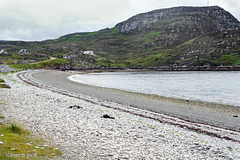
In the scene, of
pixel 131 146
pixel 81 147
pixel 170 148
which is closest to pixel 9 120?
pixel 81 147

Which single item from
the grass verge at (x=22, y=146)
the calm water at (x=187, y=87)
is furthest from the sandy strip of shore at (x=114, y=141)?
the calm water at (x=187, y=87)

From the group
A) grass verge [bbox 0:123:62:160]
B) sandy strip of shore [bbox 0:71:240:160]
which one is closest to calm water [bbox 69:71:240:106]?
sandy strip of shore [bbox 0:71:240:160]

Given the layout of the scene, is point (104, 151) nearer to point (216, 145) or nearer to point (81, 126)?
point (81, 126)

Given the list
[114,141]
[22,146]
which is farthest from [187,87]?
[22,146]

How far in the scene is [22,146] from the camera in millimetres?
10430

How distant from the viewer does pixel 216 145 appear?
54.7ft

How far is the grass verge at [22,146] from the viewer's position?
9.10 metres

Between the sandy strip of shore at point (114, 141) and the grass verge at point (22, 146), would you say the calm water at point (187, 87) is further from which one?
the grass verge at point (22, 146)

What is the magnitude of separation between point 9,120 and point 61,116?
5.47 meters

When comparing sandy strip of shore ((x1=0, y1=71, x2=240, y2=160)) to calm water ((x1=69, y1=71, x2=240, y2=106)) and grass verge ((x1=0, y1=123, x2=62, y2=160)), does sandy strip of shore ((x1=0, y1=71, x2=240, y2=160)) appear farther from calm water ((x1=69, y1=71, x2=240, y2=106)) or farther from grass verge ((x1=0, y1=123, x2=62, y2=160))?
calm water ((x1=69, y1=71, x2=240, y2=106))

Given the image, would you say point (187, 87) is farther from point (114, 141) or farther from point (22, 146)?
point (22, 146)

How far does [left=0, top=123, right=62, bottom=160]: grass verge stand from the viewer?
Result: 358 inches

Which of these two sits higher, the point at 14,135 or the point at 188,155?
the point at 14,135

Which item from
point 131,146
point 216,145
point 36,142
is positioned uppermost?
point 36,142
